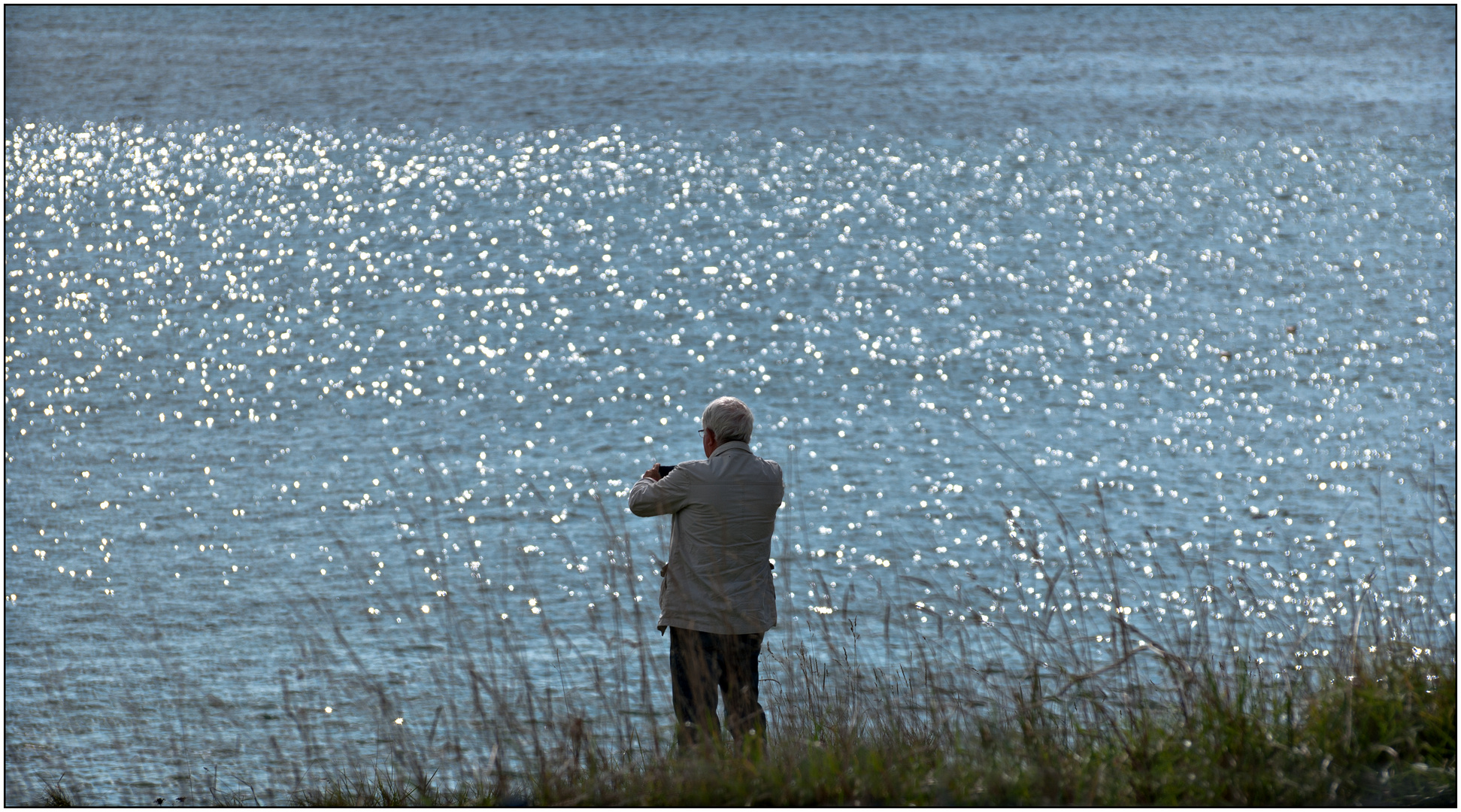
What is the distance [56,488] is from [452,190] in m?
16.3

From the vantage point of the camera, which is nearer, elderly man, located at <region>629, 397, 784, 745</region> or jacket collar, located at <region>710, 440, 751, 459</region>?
elderly man, located at <region>629, 397, 784, 745</region>

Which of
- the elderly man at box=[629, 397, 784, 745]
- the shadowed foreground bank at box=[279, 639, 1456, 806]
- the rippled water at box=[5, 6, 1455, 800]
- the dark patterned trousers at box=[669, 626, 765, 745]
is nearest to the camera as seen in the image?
the shadowed foreground bank at box=[279, 639, 1456, 806]

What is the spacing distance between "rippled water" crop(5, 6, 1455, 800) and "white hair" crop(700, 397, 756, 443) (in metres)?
0.56

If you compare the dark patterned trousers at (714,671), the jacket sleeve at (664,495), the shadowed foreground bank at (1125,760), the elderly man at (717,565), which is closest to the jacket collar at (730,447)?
Result: the elderly man at (717,565)

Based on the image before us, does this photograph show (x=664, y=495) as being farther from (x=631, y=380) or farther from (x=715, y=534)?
(x=631, y=380)

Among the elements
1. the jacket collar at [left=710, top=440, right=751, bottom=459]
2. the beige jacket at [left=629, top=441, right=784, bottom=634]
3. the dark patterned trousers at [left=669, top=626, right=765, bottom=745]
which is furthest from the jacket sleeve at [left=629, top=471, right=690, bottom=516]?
the dark patterned trousers at [left=669, top=626, right=765, bottom=745]

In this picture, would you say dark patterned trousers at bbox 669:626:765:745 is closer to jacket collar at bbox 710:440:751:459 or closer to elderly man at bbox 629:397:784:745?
elderly man at bbox 629:397:784:745

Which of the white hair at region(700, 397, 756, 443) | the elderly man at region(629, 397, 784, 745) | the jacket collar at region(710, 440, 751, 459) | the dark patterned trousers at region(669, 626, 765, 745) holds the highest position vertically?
the white hair at region(700, 397, 756, 443)

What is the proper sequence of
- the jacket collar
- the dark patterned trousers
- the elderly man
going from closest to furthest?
1. the dark patterned trousers
2. the elderly man
3. the jacket collar

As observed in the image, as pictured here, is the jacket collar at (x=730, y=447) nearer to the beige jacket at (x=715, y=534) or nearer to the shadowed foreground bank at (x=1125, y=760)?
the beige jacket at (x=715, y=534)

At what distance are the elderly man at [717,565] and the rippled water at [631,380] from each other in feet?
1.04

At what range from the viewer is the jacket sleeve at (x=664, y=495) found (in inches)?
207

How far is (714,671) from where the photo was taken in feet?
17.3

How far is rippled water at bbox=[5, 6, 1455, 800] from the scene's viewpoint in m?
10.6
